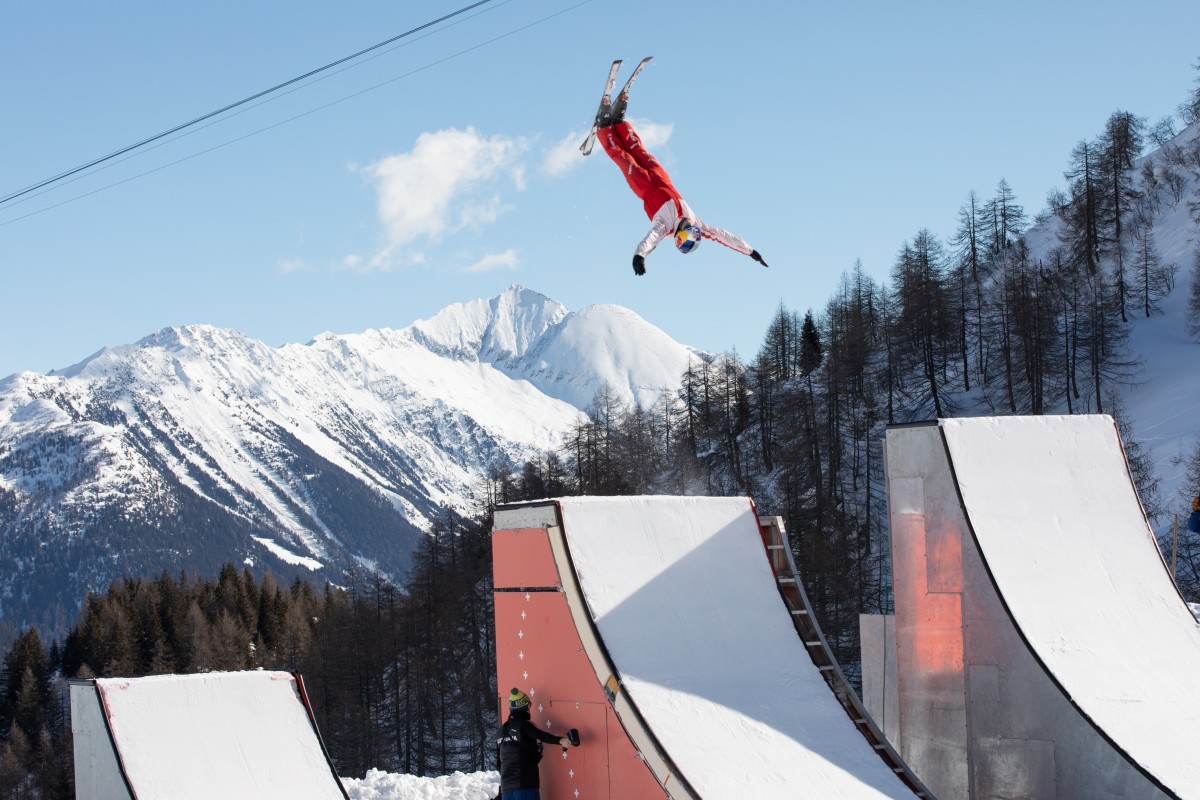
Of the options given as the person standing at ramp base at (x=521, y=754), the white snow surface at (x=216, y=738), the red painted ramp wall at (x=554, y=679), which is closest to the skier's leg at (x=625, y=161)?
the red painted ramp wall at (x=554, y=679)

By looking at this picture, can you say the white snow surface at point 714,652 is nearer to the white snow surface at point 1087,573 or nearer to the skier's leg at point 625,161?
the white snow surface at point 1087,573

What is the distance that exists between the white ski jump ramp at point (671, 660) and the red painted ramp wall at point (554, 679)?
17 millimetres

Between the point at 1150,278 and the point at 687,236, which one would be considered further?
the point at 1150,278

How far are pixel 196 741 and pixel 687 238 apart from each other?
622 cm

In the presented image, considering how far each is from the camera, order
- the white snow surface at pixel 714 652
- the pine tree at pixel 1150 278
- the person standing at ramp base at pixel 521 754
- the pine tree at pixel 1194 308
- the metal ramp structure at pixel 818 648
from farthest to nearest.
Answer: the pine tree at pixel 1150 278
the pine tree at pixel 1194 308
the person standing at ramp base at pixel 521 754
the metal ramp structure at pixel 818 648
the white snow surface at pixel 714 652

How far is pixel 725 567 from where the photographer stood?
31.5 feet

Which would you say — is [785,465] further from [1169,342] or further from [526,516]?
[526,516]

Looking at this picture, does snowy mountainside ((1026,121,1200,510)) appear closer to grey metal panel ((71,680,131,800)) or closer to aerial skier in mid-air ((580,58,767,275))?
aerial skier in mid-air ((580,58,767,275))

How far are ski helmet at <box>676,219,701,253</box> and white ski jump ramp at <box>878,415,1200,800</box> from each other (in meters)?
2.80

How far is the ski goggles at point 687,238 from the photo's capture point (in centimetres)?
927

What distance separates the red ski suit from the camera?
9273 millimetres

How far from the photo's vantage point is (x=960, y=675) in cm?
933

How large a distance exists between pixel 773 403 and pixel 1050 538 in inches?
1897

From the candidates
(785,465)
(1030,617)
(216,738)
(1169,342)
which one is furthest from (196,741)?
(1169,342)
